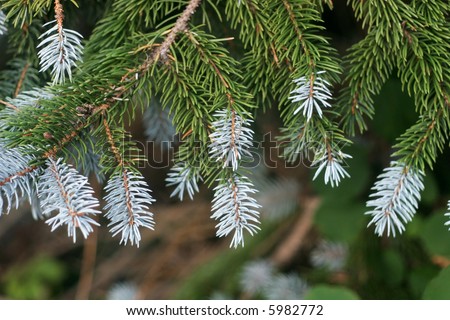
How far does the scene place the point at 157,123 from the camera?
3.36ft

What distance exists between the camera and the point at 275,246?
189 centimetres

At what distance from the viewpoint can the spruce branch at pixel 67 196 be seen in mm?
662

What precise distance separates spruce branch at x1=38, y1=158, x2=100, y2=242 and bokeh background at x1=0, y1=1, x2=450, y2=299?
14.8 inches

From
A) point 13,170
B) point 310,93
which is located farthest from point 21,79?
point 310,93

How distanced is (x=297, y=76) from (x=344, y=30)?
0.82 metres

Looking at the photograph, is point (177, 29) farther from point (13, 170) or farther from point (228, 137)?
point (13, 170)

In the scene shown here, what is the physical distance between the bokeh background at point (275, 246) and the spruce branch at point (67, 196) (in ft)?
1.23

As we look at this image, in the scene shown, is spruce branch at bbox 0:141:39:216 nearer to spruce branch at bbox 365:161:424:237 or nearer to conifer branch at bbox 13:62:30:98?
conifer branch at bbox 13:62:30:98

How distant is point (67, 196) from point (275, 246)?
1.29 metres

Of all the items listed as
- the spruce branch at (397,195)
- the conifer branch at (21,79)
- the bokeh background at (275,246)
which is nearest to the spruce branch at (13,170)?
the conifer branch at (21,79)

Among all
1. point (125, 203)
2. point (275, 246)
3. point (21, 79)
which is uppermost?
point (21, 79)

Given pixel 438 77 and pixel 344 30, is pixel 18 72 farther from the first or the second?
pixel 344 30

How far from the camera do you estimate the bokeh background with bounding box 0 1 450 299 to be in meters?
1.38

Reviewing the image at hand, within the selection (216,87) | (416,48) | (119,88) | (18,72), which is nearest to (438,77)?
(416,48)
